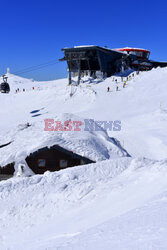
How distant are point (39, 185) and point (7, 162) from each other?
22.1ft

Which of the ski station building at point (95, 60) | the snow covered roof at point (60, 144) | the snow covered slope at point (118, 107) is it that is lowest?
the snow covered roof at point (60, 144)

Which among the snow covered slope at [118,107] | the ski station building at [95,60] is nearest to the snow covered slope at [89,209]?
the snow covered slope at [118,107]

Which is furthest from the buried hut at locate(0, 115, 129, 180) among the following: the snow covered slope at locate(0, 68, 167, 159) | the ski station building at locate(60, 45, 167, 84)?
the ski station building at locate(60, 45, 167, 84)

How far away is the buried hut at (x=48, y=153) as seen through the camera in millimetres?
16516

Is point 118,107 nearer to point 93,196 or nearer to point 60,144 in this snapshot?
point 60,144

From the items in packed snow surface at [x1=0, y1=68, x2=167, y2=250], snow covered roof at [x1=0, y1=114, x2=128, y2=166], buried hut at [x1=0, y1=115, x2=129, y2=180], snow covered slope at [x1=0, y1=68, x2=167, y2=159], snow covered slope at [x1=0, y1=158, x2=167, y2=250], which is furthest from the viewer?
snow covered slope at [x1=0, y1=68, x2=167, y2=159]

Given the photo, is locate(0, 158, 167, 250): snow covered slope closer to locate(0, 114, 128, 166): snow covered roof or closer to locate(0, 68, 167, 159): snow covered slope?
locate(0, 114, 128, 166): snow covered roof

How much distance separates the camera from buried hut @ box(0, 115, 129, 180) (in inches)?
650

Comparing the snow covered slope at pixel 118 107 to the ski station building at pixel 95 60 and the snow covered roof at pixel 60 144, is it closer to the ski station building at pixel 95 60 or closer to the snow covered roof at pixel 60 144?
the snow covered roof at pixel 60 144

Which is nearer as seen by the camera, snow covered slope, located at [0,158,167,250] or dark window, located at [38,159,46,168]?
snow covered slope, located at [0,158,167,250]

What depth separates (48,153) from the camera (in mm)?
16984

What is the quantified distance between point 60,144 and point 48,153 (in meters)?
1.05

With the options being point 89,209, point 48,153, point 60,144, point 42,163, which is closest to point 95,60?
point 60,144

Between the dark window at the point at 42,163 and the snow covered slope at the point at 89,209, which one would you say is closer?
the snow covered slope at the point at 89,209
